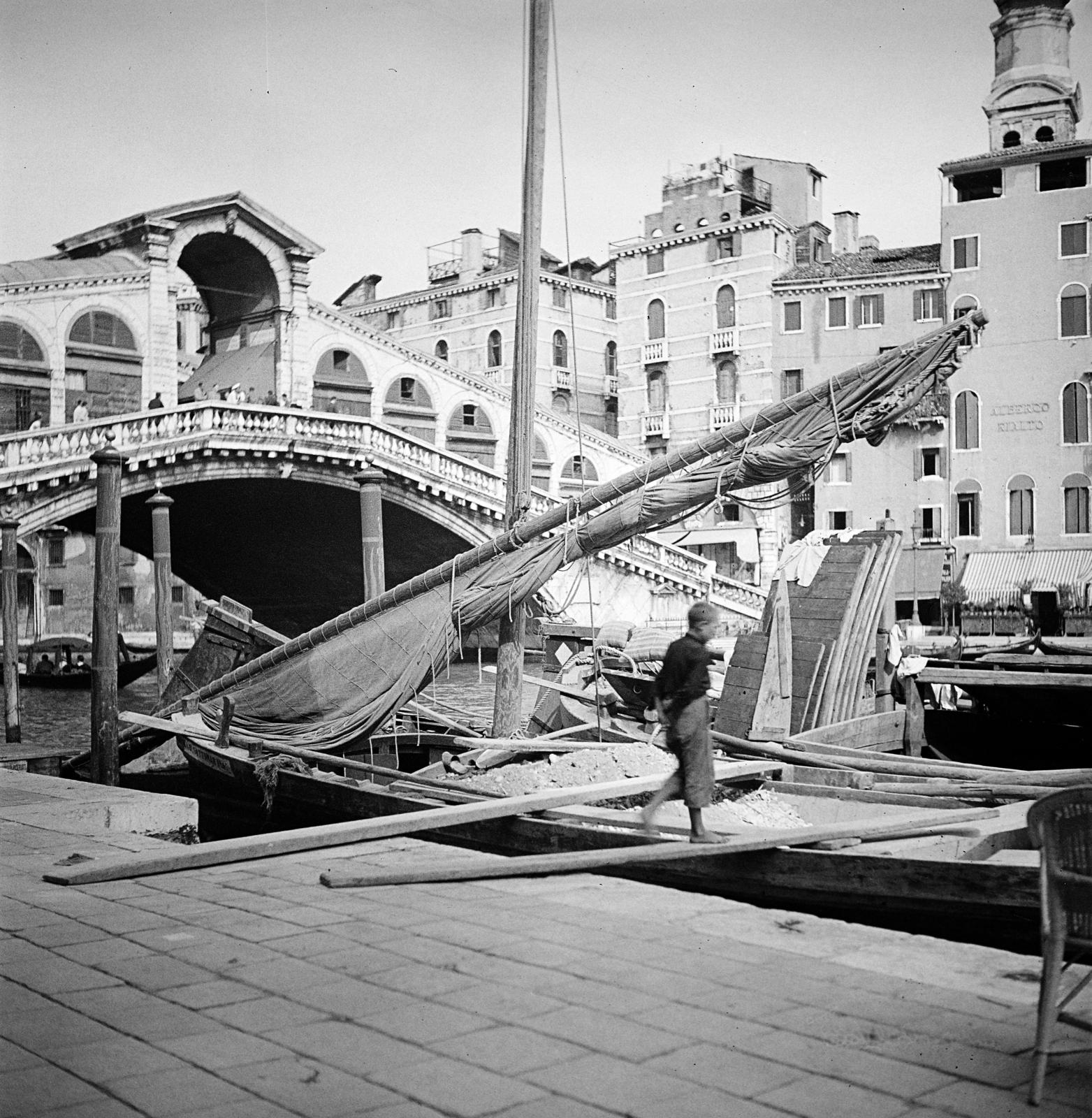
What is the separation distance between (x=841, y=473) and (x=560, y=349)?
12.5 meters

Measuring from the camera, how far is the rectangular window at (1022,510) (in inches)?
530

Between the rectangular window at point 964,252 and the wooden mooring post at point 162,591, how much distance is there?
10210 millimetres

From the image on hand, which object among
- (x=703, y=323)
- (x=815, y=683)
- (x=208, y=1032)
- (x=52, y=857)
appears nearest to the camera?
(x=208, y=1032)

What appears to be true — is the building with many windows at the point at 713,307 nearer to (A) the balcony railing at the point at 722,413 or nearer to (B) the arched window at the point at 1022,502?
(A) the balcony railing at the point at 722,413

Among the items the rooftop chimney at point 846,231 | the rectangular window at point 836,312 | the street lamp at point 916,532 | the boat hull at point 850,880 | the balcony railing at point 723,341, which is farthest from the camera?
the rooftop chimney at point 846,231

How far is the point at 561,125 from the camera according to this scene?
31.2ft

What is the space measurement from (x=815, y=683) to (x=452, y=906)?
4.38 m

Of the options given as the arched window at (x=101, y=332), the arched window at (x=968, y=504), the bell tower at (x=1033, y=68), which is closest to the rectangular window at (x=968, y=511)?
the arched window at (x=968, y=504)

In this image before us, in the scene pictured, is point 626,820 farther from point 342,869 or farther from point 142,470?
point 142,470

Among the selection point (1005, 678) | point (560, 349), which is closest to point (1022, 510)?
point (1005, 678)

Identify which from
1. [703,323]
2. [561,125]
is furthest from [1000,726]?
[703,323]

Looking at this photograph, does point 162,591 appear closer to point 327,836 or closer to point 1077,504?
point 1077,504

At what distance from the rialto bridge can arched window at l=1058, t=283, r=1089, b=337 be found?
9.06m

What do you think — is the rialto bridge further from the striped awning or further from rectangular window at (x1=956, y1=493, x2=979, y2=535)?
the striped awning
